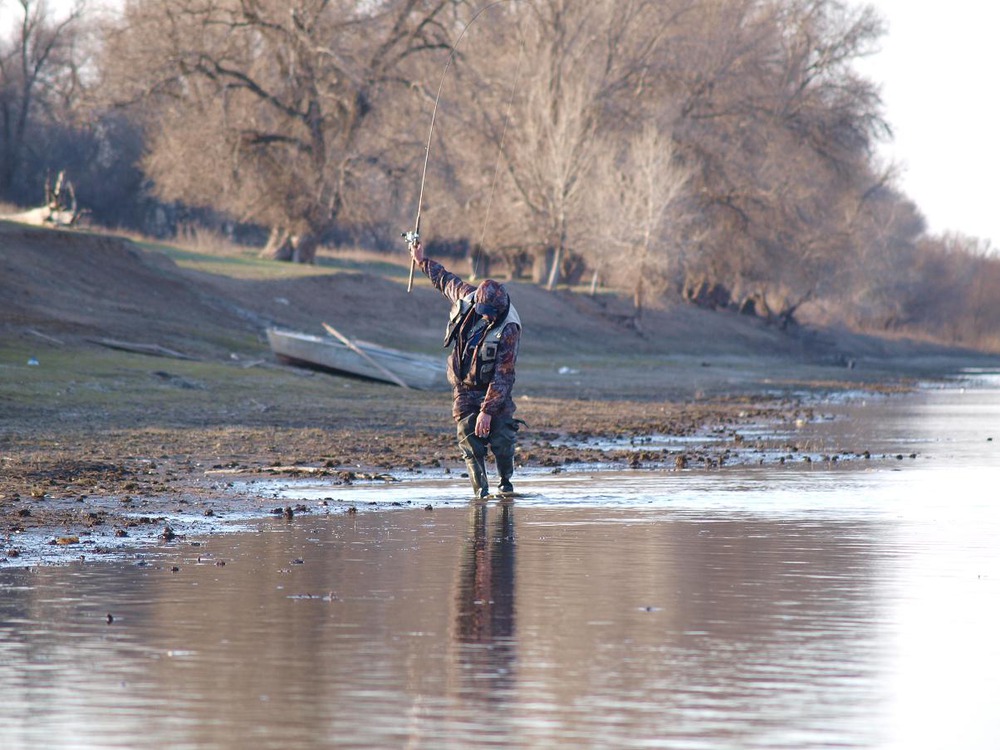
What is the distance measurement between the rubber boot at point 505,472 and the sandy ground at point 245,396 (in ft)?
5.37

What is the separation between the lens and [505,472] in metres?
12.6

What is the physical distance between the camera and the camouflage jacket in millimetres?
12055

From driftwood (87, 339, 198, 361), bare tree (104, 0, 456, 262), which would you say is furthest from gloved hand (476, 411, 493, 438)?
bare tree (104, 0, 456, 262)

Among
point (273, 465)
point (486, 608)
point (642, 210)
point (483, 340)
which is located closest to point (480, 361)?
point (483, 340)

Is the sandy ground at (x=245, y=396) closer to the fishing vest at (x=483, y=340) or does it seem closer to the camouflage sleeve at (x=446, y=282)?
the fishing vest at (x=483, y=340)

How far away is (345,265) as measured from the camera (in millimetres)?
54469

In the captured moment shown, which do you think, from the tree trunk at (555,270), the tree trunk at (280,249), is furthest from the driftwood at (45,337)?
the tree trunk at (555,270)

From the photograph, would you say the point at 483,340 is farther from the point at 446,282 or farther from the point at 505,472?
the point at 505,472

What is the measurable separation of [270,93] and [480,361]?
1426 inches

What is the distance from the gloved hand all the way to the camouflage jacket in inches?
1.4

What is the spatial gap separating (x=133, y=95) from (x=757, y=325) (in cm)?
2812

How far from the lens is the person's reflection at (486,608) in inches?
243

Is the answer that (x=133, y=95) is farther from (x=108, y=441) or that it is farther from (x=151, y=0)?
(x=108, y=441)

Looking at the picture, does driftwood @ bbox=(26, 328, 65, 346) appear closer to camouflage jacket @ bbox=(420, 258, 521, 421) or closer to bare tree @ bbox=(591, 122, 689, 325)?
camouflage jacket @ bbox=(420, 258, 521, 421)
